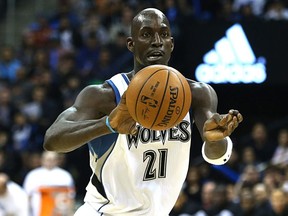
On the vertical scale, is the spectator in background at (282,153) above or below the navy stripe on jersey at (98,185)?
above

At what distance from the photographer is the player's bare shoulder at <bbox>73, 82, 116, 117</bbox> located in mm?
5855

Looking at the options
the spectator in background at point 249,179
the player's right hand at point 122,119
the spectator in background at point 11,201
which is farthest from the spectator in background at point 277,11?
the player's right hand at point 122,119

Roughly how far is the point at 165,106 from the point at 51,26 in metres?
14.7

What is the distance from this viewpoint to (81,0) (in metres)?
19.9

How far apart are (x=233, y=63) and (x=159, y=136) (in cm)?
1053

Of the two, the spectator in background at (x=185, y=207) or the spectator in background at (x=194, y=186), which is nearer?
the spectator in background at (x=185, y=207)

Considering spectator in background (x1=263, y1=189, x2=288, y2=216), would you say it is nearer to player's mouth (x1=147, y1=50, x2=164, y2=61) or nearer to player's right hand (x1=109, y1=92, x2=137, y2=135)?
player's mouth (x1=147, y1=50, x2=164, y2=61)

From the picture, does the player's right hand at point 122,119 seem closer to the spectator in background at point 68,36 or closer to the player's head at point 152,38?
the player's head at point 152,38

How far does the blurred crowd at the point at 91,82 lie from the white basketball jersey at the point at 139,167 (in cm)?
615

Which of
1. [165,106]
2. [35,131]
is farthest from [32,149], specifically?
[165,106]

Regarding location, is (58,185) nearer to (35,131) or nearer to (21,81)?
(35,131)

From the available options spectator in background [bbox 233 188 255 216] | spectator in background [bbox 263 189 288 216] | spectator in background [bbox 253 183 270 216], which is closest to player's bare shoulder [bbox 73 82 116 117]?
spectator in background [bbox 263 189 288 216]

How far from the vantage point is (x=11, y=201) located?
40.0 feet

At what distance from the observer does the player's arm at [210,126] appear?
207 inches
